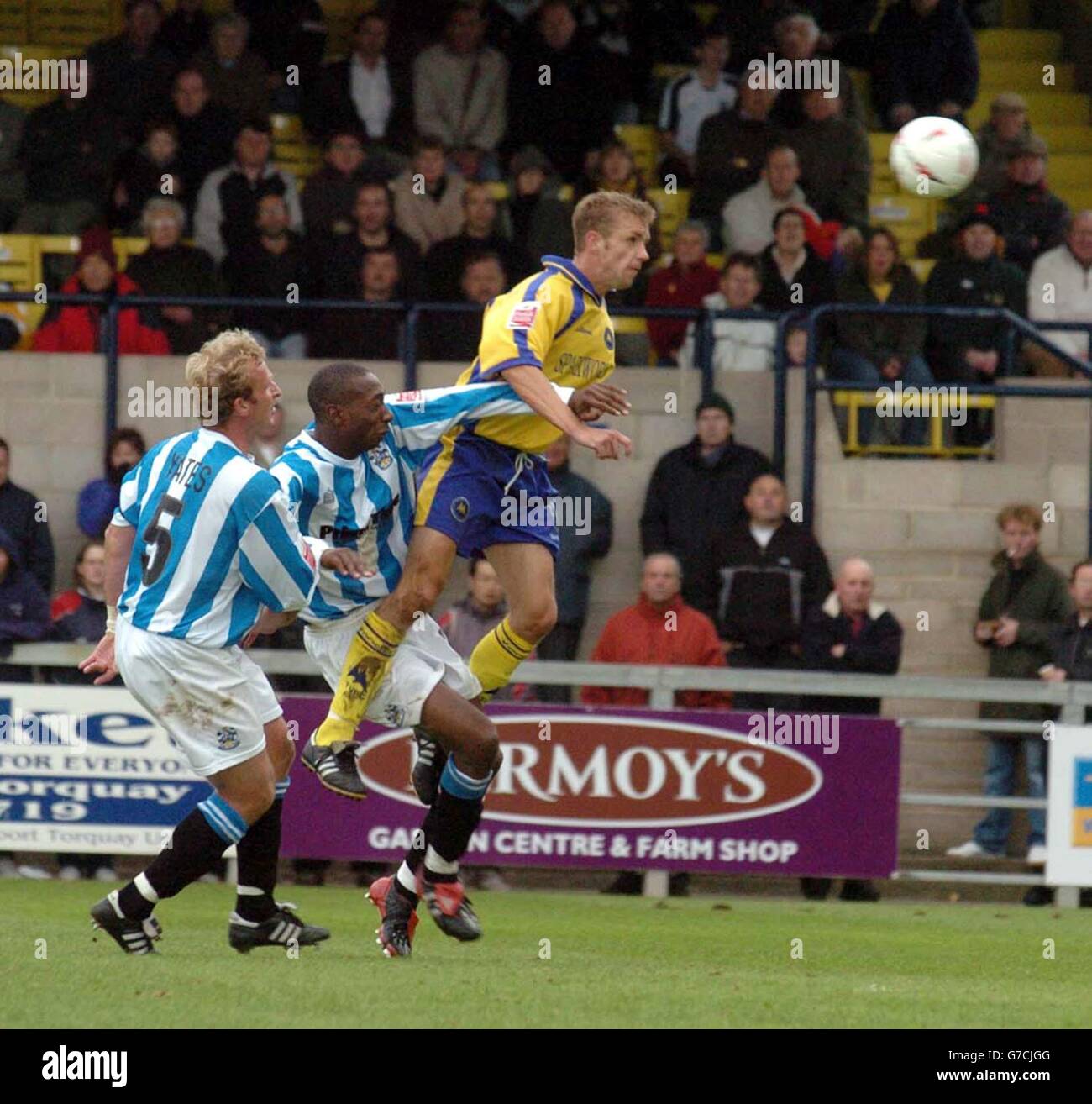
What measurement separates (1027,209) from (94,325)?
608 cm

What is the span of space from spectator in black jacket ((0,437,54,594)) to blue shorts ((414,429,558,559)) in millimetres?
5151

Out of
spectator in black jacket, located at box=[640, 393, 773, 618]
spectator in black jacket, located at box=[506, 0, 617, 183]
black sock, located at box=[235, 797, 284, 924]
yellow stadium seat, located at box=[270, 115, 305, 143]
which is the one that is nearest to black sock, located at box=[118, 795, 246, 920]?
black sock, located at box=[235, 797, 284, 924]

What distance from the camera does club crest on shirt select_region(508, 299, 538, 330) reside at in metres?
7.74

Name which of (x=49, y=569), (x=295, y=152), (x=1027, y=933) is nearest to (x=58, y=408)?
(x=49, y=569)

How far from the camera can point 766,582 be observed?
12.5 metres

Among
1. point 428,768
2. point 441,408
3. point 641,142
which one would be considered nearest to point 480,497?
point 441,408

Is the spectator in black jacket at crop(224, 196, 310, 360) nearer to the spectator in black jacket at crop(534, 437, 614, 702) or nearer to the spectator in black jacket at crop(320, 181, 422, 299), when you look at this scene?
the spectator in black jacket at crop(320, 181, 422, 299)

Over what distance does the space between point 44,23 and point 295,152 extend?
283cm

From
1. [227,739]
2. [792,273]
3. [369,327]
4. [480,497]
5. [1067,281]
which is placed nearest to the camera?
[227,739]

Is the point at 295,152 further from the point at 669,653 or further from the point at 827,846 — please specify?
the point at 827,846

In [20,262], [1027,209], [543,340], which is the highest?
[1027,209]

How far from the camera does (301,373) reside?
13.2 metres

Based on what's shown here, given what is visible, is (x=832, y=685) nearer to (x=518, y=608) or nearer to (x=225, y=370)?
(x=518, y=608)

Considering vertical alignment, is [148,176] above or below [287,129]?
below
